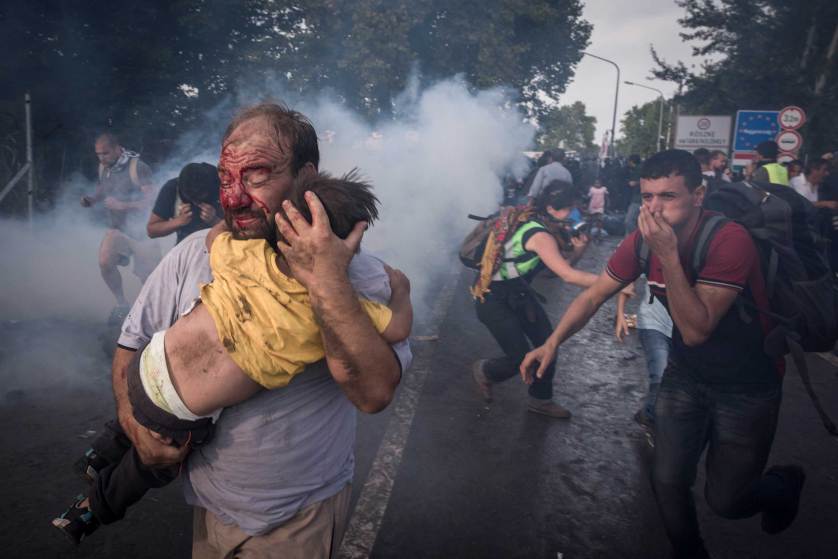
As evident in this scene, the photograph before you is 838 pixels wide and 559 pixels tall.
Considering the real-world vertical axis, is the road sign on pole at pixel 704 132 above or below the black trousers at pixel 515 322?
above

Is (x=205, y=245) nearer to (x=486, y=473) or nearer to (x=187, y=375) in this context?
(x=187, y=375)

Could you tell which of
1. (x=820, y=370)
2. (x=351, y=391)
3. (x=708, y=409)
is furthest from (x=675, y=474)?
(x=820, y=370)

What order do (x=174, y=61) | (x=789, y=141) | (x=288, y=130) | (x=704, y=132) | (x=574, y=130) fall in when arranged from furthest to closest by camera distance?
(x=574, y=130)
(x=704, y=132)
(x=789, y=141)
(x=174, y=61)
(x=288, y=130)

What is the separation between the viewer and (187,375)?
5.00 feet

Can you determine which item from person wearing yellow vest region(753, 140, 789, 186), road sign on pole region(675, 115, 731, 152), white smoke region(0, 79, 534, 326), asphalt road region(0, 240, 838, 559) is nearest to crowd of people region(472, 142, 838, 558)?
asphalt road region(0, 240, 838, 559)

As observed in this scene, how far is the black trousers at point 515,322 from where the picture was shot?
477 cm

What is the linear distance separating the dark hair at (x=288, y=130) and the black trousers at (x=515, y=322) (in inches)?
121

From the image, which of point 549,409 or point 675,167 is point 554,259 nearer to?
point 549,409

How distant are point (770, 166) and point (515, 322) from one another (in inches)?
230

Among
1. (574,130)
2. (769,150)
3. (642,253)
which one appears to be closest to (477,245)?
(642,253)

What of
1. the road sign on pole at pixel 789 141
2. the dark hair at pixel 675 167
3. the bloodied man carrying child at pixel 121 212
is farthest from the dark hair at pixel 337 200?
the road sign on pole at pixel 789 141

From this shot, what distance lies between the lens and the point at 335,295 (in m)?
1.42

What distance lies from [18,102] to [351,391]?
10772mm

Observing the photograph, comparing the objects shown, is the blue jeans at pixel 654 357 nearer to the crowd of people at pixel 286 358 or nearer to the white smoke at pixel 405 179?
the crowd of people at pixel 286 358
